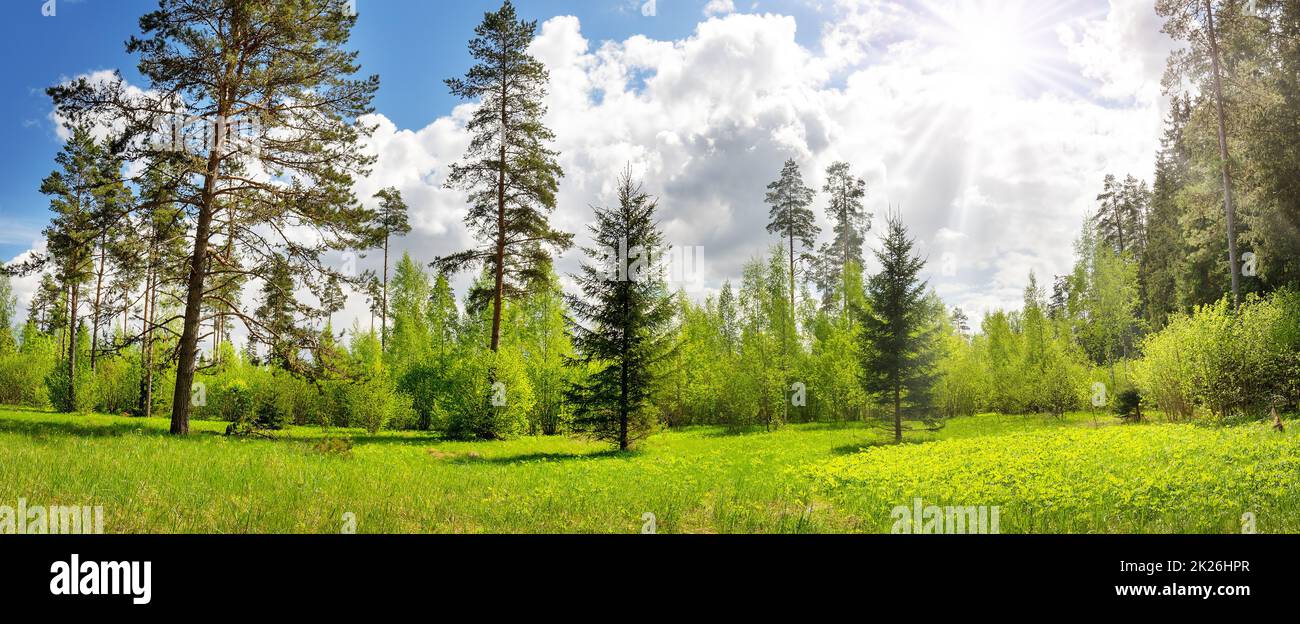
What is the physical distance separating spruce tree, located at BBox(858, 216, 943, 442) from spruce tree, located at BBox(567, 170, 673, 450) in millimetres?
9350

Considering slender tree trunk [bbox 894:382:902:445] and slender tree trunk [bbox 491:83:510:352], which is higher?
slender tree trunk [bbox 491:83:510:352]

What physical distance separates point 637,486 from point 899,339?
16963 millimetres

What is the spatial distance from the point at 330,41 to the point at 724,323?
110 feet

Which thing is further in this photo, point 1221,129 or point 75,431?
point 1221,129

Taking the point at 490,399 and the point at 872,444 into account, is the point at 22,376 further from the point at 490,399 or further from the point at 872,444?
the point at 872,444

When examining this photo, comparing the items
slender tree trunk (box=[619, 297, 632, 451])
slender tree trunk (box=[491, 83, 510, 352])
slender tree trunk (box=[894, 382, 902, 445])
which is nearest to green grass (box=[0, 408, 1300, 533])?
slender tree trunk (box=[619, 297, 632, 451])

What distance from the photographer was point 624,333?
2092 cm

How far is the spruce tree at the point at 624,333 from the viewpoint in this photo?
68.4ft

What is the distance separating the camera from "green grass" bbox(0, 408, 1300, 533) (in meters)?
7.74

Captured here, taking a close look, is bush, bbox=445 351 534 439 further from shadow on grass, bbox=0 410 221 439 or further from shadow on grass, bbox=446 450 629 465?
shadow on grass, bbox=0 410 221 439

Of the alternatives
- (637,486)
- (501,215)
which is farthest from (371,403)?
(637,486)

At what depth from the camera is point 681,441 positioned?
27.5m

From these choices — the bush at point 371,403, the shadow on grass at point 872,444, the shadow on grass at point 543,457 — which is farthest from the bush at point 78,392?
the shadow on grass at point 872,444

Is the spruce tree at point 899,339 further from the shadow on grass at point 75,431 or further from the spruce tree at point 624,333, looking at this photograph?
the shadow on grass at point 75,431
